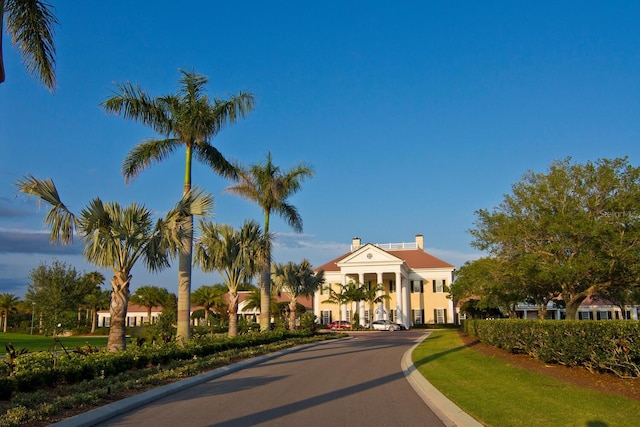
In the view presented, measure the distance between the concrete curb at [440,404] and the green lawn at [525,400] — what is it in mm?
170

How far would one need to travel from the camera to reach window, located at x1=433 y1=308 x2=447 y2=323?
71.9 metres

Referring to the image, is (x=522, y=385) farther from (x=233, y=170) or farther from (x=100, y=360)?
(x=233, y=170)

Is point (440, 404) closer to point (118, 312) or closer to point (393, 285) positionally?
point (118, 312)

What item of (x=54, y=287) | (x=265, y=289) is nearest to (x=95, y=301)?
A: (x=54, y=287)

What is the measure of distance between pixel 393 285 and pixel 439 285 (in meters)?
6.12

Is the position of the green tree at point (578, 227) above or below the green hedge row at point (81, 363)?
above

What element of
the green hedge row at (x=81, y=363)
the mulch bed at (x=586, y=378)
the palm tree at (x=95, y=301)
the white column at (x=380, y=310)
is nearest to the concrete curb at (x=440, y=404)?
the mulch bed at (x=586, y=378)

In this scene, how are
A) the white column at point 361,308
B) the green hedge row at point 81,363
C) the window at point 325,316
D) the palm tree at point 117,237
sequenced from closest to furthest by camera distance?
the green hedge row at point 81,363, the palm tree at point 117,237, the white column at point 361,308, the window at point 325,316

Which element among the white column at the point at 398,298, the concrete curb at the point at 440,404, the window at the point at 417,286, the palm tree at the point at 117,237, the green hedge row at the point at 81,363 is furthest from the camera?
the window at the point at 417,286

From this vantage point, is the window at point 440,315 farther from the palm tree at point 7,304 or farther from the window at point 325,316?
the palm tree at point 7,304

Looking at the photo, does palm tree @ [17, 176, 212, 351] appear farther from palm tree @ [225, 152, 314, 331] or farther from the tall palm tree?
the tall palm tree

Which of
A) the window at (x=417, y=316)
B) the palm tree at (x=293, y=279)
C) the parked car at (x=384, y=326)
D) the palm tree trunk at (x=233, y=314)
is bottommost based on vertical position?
the parked car at (x=384, y=326)

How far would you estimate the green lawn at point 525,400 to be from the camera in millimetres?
9016

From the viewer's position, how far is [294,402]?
11.2 metres
